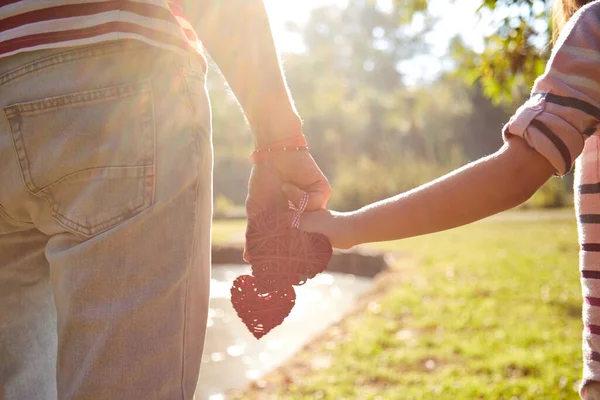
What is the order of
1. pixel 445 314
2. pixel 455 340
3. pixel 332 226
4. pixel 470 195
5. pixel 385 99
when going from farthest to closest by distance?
pixel 385 99 → pixel 445 314 → pixel 455 340 → pixel 332 226 → pixel 470 195

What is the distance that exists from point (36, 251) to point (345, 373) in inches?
123

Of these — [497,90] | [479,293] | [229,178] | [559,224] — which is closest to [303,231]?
[497,90]

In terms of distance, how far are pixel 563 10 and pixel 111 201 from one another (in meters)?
1.17

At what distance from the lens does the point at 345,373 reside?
4254 millimetres

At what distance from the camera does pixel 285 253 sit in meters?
1.56

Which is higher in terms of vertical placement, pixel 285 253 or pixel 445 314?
pixel 285 253

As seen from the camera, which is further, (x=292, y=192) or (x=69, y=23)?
(x=292, y=192)

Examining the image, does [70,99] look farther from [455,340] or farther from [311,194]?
[455,340]

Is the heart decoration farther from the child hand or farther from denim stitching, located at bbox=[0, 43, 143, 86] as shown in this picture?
denim stitching, located at bbox=[0, 43, 143, 86]

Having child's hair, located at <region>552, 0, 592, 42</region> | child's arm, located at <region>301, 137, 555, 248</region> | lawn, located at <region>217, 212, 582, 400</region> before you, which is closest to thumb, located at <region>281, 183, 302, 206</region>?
child's arm, located at <region>301, 137, 555, 248</region>

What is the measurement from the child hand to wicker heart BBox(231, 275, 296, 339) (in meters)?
0.16

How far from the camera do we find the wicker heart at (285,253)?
1.54m

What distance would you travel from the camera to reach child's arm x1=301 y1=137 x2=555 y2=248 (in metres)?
1.26

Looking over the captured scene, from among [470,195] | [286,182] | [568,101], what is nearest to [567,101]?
[568,101]
